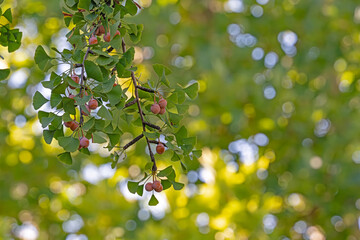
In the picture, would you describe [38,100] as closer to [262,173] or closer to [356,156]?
[262,173]

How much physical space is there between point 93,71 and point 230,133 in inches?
73.4

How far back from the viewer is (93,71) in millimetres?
527

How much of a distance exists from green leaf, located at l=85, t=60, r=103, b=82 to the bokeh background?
1.44m

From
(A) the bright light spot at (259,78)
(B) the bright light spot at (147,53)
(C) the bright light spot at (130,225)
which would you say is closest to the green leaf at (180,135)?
(C) the bright light spot at (130,225)

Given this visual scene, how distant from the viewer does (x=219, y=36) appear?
7.99 ft

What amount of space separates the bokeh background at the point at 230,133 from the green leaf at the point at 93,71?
1437 millimetres

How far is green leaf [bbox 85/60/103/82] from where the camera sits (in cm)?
52

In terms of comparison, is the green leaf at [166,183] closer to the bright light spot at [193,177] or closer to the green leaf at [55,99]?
the green leaf at [55,99]

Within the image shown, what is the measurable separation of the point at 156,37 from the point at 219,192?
31.0 inches

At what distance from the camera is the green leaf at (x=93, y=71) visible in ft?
1.72

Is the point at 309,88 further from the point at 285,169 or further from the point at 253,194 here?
the point at 253,194

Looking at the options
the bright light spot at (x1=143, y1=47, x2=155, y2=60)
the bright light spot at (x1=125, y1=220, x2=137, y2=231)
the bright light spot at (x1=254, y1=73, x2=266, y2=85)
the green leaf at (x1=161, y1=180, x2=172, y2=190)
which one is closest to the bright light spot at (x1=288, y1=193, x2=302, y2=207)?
the bright light spot at (x1=254, y1=73, x2=266, y2=85)

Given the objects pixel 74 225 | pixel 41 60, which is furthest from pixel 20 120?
pixel 41 60

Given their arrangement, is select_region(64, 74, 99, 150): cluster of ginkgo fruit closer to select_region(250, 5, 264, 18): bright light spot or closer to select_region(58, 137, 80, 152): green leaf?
select_region(58, 137, 80, 152): green leaf
